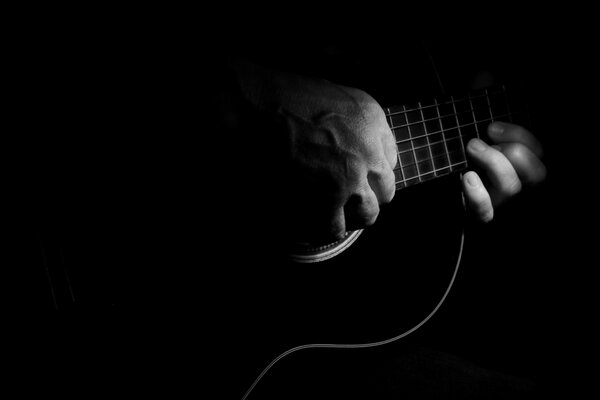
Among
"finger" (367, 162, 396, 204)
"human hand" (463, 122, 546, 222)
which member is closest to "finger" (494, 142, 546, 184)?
"human hand" (463, 122, 546, 222)

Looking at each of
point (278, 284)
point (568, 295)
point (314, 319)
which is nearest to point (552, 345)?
point (568, 295)

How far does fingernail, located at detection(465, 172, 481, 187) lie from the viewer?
771 millimetres

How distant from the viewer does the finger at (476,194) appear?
771mm

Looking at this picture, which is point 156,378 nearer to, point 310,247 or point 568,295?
point 310,247

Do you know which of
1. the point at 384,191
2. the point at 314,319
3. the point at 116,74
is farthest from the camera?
the point at 314,319

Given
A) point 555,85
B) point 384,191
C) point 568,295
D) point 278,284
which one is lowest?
point 568,295

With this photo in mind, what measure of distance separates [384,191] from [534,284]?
84 centimetres

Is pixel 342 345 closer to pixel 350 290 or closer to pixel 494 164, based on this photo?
Answer: pixel 350 290

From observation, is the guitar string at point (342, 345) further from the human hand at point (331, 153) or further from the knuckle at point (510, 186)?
the human hand at point (331, 153)

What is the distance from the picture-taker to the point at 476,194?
77 centimetres

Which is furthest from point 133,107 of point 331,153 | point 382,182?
point 382,182

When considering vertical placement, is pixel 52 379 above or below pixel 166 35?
below

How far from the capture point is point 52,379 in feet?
2.00

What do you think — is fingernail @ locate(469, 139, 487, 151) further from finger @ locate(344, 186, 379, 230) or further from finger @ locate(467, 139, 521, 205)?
finger @ locate(344, 186, 379, 230)
